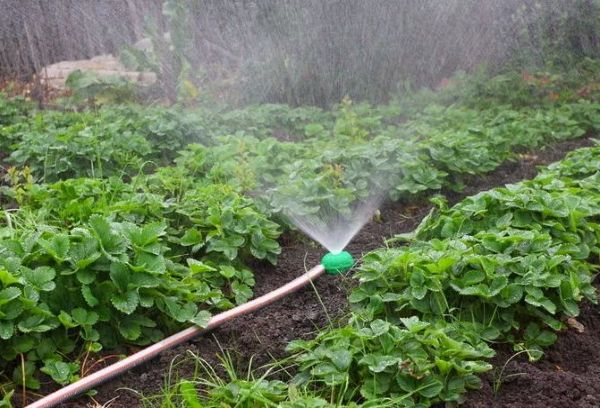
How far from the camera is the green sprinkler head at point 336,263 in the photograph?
12.6 feet

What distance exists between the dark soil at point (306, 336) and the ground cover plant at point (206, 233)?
4.4 inches

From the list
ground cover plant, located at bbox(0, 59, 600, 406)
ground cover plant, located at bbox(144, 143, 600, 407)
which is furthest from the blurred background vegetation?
ground cover plant, located at bbox(144, 143, 600, 407)

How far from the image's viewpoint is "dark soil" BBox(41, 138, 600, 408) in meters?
2.77

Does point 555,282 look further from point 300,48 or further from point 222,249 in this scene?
point 300,48

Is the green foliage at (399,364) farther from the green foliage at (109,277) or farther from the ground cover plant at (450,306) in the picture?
the green foliage at (109,277)

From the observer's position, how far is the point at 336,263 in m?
3.85

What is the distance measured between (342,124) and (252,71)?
2.69 m

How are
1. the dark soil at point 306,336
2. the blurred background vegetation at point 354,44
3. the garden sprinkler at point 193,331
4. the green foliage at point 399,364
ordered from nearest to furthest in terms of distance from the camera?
1. the green foliage at point 399,364
2. the dark soil at point 306,336
3. the garden sprinkler at point 193,331
4. the blurred background vegetation at point 354,44

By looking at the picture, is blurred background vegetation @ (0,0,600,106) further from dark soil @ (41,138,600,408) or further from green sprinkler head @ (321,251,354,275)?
green sprinkler head @ (321,251,354,275)

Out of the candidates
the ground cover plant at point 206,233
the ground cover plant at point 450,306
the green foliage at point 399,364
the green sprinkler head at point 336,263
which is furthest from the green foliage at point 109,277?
the green foliage at point 399,364

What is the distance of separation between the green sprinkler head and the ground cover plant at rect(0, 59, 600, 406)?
0.29 meters

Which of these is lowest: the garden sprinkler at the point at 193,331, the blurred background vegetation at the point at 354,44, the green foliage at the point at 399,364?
the blurred background vegetation at the point at 354,44

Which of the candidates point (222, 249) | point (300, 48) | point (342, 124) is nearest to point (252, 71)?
point (300, 48)

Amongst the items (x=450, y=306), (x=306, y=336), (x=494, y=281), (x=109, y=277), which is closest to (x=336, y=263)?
(x=306, y=336)
